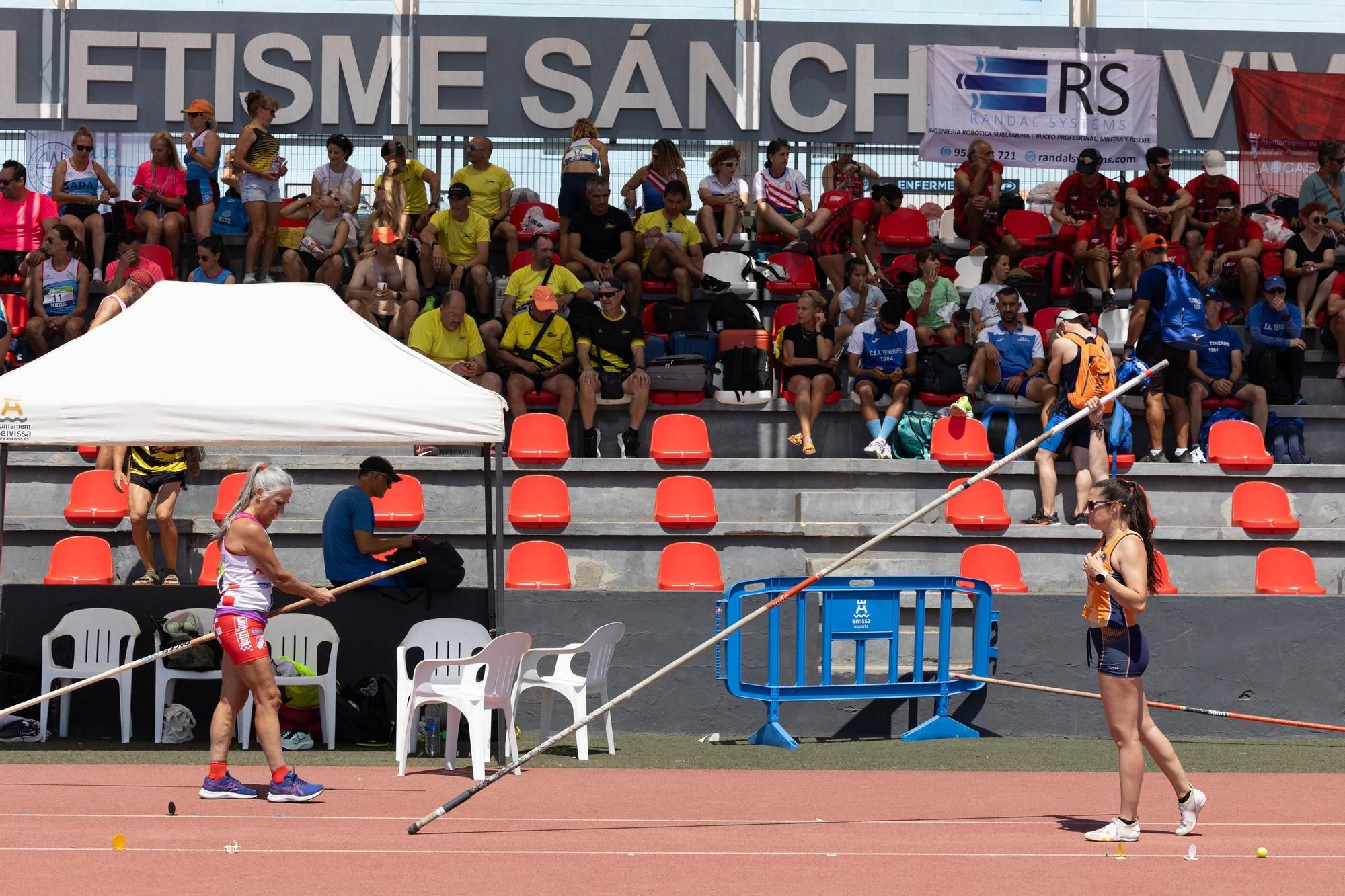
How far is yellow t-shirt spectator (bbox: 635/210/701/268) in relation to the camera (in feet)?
59.5

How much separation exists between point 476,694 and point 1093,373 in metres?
6.66

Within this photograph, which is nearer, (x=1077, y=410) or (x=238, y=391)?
(x=238, y=391)

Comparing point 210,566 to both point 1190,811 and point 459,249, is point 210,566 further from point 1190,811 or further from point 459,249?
point 1190,811

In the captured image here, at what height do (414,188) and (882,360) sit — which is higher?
(414,188)

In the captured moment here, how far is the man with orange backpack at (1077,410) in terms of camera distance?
14.5m

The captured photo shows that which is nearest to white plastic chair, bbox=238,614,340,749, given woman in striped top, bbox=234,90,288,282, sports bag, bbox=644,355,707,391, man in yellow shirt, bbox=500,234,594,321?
sports bag, bbox=644,355,707,391

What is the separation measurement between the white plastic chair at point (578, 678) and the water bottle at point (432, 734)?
585mm

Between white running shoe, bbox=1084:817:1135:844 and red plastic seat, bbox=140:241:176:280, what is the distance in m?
12.4

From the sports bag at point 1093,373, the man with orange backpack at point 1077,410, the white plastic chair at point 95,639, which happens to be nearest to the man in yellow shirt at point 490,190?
the man with orange backpack at point 1077,410

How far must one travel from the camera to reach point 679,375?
1630 cm

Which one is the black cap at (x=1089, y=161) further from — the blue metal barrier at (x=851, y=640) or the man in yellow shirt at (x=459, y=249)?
the blue metal barrier at (x=851, y=640)

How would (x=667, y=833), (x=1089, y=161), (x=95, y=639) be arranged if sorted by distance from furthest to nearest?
1. (x=1089, y=161)
2. (x=95, y=639)
3. (x=667, y=833)

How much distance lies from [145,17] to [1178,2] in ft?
40.2

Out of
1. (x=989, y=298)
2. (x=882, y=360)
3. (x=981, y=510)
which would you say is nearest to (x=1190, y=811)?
(x=981, y=510)
